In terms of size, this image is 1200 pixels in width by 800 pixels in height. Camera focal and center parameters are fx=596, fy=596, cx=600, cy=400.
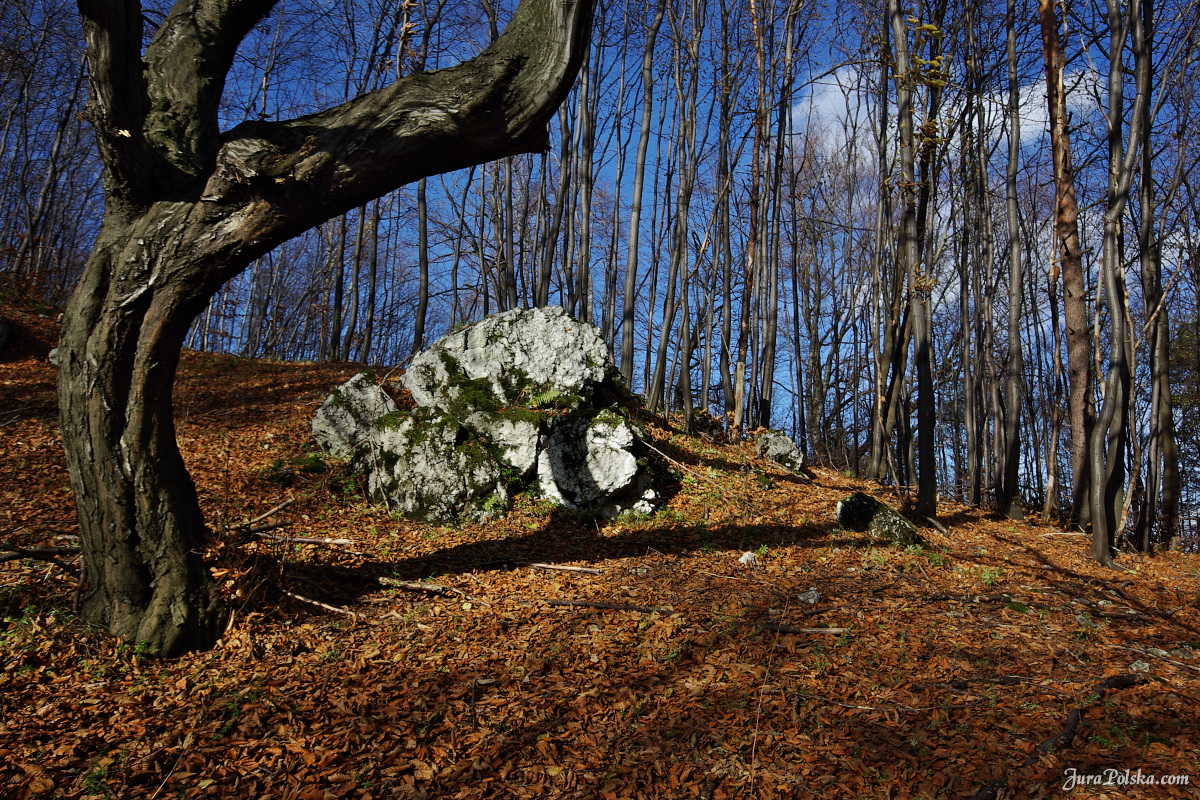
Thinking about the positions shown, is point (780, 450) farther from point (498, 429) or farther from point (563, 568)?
point (563, 568)

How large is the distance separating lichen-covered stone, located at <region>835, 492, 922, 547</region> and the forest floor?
36cm

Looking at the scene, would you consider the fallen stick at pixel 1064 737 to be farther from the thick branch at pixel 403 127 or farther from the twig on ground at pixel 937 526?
the twig on ground at pixel 937 526

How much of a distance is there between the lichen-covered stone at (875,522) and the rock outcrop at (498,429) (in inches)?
79.5

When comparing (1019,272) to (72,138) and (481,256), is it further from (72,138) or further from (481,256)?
(72,138)

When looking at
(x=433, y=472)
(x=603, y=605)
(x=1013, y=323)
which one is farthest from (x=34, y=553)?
(x=1013, y=323)

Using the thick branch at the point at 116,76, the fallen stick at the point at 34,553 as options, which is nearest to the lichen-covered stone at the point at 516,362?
the fallen stick at the point at 34,553

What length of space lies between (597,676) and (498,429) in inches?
157

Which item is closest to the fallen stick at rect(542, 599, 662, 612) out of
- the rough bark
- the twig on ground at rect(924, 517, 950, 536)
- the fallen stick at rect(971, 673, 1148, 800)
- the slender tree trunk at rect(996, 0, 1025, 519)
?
the fallen stick at rect(971, 673, 1148, 800)

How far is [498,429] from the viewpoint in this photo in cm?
676

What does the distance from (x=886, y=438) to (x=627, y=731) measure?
546 centimetres

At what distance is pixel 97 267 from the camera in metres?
2.98

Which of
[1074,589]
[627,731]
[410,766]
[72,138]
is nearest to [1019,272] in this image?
[1074,589]

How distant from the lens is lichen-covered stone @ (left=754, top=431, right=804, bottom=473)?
960 cm

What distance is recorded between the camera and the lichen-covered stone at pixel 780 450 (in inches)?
378
